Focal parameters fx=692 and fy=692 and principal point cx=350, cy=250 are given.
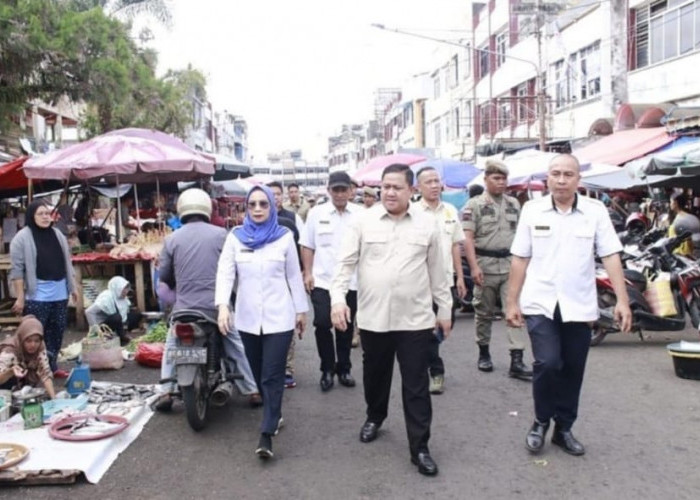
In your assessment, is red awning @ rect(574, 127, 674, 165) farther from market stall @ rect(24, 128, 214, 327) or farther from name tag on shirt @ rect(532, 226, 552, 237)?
name tag on shirt @ rect(532, 226, 552, 237)

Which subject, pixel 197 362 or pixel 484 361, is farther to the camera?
pixel 484 361

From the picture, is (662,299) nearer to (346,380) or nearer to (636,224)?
(346,380)

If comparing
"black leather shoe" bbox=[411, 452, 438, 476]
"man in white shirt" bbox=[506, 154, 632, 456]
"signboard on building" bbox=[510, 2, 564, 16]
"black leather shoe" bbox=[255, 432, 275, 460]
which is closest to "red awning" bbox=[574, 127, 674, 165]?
"man in white shirt" bbox=[506, 154, 632, 456]

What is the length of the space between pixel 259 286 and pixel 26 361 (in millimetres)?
2437

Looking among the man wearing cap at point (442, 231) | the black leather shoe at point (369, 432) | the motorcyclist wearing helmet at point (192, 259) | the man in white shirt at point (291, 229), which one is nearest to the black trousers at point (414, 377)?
the black leather shoe at point (369, 432)

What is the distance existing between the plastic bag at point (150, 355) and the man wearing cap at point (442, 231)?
2.97 meters

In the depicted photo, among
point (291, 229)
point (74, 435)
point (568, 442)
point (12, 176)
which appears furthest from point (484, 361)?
point (12, 176)

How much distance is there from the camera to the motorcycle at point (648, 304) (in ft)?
25.8

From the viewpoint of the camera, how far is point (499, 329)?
30.0ft

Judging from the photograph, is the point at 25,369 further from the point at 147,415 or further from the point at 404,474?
the point at 404,474

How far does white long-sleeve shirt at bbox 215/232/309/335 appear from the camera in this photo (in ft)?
15.6

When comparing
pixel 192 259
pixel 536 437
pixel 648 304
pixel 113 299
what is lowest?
pixel 536 437

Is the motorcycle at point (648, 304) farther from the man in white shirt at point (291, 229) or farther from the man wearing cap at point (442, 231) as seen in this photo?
the man in white shirt at point (291, 229)

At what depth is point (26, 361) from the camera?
5848mm
